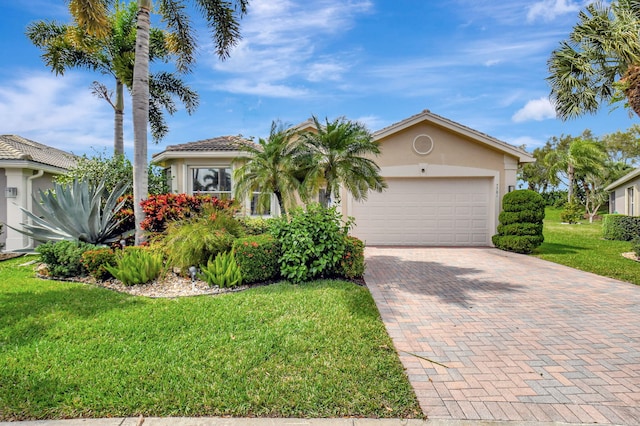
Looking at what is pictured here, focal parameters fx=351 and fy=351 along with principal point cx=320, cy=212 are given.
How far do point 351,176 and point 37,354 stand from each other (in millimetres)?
6595

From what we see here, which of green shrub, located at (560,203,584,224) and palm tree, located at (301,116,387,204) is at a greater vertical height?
palm tree, located at (301,116,387,204)

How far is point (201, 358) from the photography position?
387cm

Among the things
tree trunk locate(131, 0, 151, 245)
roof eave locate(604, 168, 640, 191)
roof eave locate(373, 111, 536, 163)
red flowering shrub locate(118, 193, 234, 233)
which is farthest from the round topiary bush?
roof eave locate(604, 168, 640, 191)

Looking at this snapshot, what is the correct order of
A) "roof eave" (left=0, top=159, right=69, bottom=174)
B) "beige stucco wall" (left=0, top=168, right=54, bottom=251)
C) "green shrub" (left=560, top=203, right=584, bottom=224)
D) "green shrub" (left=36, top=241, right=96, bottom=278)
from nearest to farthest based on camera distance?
"green shrub" (left=36, top=241, right=96, bottom=278) < "roof eave" (left=0, top=159, right=69, bottom=174) < "beige stucco wall" (left=0, top=168, right=54, bottom=251) < "green shrub" (left=560, top=203, right=584, bottom=224)

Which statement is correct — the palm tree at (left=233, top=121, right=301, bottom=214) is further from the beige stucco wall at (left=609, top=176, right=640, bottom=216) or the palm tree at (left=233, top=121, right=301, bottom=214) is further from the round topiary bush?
the beige stucco wall at (left=609, top=176, right=640, bottom=216)

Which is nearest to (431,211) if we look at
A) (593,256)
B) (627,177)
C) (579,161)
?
(593,256)

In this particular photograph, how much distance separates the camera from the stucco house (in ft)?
44.1

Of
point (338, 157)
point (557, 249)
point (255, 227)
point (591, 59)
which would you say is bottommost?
point (557, 249)

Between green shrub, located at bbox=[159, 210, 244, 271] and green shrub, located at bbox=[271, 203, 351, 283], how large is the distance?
119 centimetres

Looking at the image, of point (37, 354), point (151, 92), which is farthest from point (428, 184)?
point (151, 92)

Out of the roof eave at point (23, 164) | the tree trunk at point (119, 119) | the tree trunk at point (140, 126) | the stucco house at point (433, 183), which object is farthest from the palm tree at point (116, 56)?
the tree trunk at point (140, 126)

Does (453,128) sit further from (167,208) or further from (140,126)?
(140,126)

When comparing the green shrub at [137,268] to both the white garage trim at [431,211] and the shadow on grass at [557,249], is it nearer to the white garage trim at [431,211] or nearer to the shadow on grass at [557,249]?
the white garage trim at [431,211]

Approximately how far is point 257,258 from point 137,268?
2543 mm
